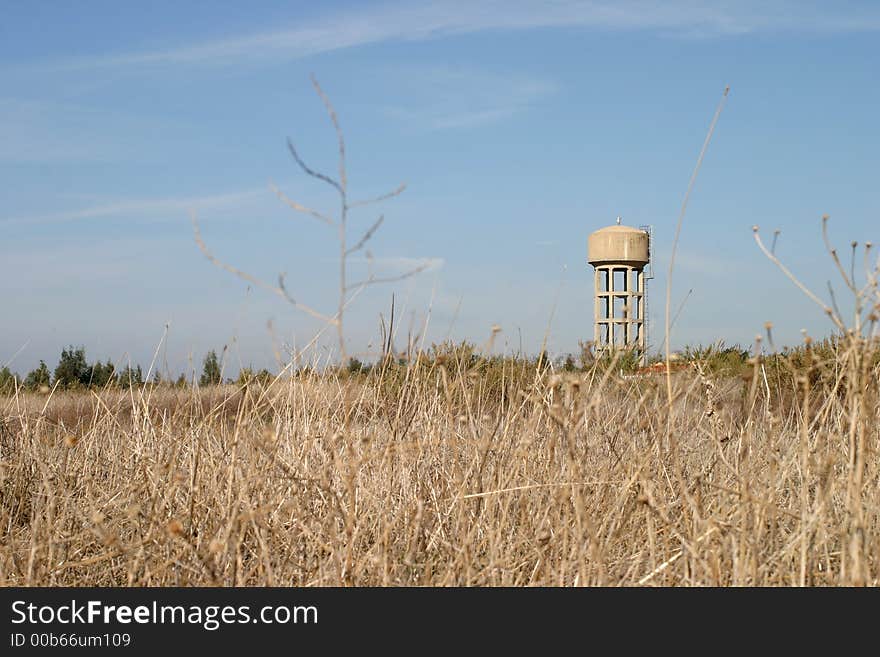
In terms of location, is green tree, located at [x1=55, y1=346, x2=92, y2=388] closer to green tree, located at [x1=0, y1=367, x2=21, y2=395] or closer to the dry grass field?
green tree, located at [x1=0, y1=367, x2=21, y2=395]

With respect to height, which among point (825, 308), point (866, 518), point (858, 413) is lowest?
point (866, 518)

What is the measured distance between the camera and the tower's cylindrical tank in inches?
819

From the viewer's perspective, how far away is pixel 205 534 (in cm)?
297

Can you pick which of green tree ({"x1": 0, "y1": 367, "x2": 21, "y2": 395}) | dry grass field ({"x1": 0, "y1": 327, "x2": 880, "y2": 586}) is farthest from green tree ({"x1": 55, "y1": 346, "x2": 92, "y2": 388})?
dry grass field ({"x1": 0, "y1": 327, "x2": 880, "y2": 586})

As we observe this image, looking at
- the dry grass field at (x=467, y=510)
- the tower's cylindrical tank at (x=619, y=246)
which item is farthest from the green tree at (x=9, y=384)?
the tower's cylindrical tank at (x=619, y=246)

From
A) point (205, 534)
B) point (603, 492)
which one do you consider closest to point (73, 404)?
point (205, 534)

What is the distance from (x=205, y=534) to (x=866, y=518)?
2227 mm

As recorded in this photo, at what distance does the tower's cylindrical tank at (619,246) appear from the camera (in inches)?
819

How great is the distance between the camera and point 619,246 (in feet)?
68.3

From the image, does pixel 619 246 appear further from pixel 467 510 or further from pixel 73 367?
pixel 467 510

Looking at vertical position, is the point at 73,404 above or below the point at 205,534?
above

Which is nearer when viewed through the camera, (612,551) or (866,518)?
(866,518)
